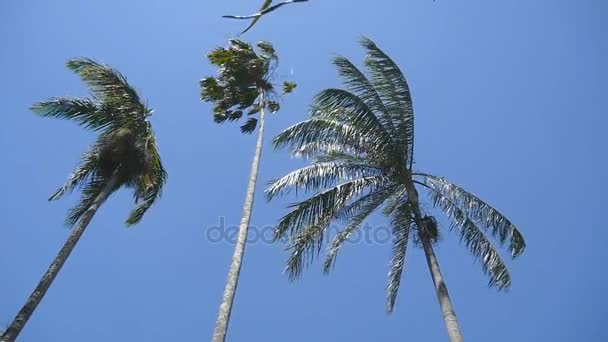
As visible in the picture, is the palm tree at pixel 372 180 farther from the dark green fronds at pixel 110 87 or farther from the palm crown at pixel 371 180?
the dark green fronds at pixel 110 87

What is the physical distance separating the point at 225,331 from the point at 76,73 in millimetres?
7877

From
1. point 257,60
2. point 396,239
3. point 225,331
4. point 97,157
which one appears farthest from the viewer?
point 257,60

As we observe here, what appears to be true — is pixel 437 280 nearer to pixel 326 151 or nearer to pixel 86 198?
pixel 326 151

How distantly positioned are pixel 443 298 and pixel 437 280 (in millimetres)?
550

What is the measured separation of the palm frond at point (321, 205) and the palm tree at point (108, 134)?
3795mm

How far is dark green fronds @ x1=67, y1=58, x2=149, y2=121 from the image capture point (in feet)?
36.0

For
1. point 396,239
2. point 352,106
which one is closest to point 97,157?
point 352,106

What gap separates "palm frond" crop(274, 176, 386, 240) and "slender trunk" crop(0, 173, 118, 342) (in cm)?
429

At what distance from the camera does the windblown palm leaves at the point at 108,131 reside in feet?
35.1

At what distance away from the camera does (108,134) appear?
35.6 ft

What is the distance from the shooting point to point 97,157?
10.7m

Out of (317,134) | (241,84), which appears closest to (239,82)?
(241,84)

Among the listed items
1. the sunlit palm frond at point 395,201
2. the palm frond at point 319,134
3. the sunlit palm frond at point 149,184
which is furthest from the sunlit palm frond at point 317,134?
the sunlit palm frond at point 149,184

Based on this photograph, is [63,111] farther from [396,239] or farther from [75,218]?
[396,239]
